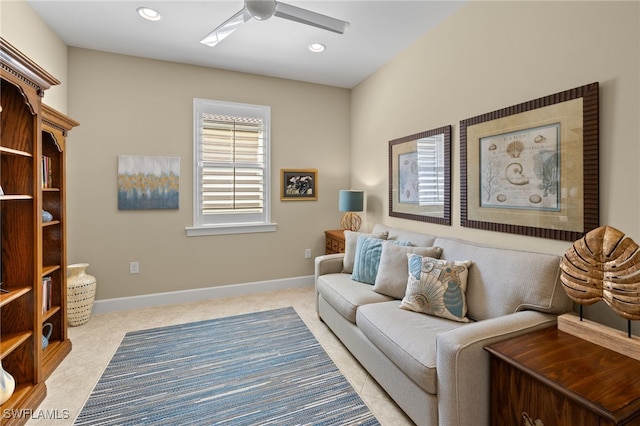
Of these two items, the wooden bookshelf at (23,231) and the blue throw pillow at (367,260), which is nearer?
the wooden bookshelf at (23,231)

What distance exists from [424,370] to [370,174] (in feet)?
8.96

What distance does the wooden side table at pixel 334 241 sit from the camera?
3.64 meters

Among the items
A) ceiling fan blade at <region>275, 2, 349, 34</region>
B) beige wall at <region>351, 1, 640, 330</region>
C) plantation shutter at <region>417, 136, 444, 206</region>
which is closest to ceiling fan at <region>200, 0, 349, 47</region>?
ceiling fan blade at <region>275, 2, 349, 34</region>

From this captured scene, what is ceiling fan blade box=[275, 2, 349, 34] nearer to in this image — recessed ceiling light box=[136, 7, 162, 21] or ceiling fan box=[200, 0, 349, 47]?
ceiling fan box=[200, 0, 349, 47]

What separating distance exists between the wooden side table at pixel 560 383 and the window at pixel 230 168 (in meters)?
3.02

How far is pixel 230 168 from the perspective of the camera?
3.74 m

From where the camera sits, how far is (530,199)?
203 cm

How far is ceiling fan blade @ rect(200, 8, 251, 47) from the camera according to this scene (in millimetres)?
2049

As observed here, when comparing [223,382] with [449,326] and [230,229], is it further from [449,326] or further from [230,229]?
[230,229]

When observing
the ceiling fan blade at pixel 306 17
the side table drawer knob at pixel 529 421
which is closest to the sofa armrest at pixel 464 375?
the side table drawer knob at pixel 529 421

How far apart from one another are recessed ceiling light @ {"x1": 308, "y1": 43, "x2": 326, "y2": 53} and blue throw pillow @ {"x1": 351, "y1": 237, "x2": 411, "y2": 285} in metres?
1.99

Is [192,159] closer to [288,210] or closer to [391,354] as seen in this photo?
[288,210]

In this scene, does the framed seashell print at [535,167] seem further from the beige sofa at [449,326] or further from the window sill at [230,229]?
the window sill at [230,229]

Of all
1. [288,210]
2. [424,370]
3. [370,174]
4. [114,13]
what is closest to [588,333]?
[424,370]
